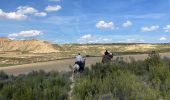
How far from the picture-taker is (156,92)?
1571 centimetres

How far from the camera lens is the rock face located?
133500 millimetres

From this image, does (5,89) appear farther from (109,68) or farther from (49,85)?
(109,68)

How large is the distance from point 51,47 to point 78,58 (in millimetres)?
106661

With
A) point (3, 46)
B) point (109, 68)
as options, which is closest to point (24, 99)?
point (109, 68)

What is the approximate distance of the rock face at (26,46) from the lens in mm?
133500

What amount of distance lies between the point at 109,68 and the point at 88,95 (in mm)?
10091

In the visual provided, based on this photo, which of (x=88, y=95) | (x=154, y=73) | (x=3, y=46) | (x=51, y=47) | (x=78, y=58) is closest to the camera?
(x=88, y=95)

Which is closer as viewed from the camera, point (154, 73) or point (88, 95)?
point (88, 95)

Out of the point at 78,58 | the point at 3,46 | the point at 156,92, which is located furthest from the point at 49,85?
the point at 3,46

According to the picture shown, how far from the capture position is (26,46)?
5738 inches

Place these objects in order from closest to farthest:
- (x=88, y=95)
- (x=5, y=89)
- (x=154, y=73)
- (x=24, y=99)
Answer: (x=24, y=99)
(x=88, y=95)
(x=5, y=89)
(x=154, y=73)

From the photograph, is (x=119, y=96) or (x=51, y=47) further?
(x=51, y=47)

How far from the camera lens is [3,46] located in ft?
480

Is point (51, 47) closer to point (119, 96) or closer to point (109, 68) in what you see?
point (109, 68)
